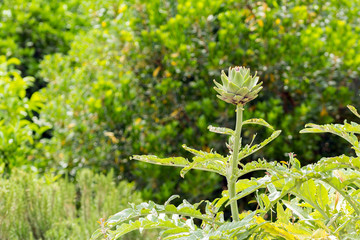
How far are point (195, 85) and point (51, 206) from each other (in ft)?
4.90

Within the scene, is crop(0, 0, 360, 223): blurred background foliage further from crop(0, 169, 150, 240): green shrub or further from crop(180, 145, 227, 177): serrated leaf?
crop(180, 145, 227, 177): serrated leaf

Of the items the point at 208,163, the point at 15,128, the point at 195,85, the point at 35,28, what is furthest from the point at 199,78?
the point at 35,28

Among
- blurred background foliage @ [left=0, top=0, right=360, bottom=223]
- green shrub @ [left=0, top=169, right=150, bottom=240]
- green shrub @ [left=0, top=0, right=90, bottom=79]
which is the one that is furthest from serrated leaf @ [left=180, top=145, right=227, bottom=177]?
green shrub @ [left=0, top=0, right=90, bottom=79]

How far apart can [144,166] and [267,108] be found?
1.06 metres

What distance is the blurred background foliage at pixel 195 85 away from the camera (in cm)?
404

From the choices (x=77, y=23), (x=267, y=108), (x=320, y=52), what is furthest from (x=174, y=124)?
(x=77, y=23)

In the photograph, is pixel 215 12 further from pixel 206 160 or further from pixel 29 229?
pixel 206 160

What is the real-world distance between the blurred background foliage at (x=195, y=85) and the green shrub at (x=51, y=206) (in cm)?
68

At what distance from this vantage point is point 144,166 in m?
4.05

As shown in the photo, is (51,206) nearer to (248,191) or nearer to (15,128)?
(15,128)

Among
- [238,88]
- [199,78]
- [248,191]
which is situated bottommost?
[199,78]

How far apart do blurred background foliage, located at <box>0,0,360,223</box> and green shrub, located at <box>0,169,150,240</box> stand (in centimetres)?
68

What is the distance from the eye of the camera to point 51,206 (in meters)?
3.29

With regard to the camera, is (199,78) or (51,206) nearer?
(51,206)
